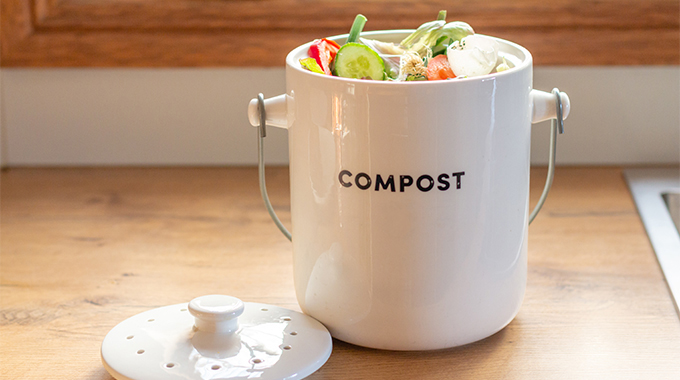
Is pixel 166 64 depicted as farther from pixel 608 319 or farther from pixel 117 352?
pixel 608 319

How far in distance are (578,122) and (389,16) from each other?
0.99 feet

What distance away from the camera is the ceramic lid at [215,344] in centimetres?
48

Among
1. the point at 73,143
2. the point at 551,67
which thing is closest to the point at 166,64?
the point at 73,143

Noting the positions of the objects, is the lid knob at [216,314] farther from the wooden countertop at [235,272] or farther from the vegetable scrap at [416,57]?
the vegetable scrap at [416,57]

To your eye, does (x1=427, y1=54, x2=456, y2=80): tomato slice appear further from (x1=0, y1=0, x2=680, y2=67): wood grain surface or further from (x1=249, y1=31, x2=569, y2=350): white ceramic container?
(x1=0, y1=0, x2=680, y2=67): wood grain surface

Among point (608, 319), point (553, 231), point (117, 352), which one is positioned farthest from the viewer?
point (553, 231)

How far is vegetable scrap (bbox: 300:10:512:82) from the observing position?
0.52 m

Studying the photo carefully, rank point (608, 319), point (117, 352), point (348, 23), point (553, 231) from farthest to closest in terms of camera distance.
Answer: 1. point (348, 23)
2. point (553, 231)
3. point (608, 319)
4. point (117, 352)

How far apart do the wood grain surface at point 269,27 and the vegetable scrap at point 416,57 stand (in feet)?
1.12

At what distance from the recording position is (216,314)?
1.67 feet

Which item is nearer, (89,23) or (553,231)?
(553,231)

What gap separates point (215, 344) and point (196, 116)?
21.3 inches

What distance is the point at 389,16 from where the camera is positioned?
917 mm

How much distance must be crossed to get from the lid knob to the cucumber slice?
0.19 metres
